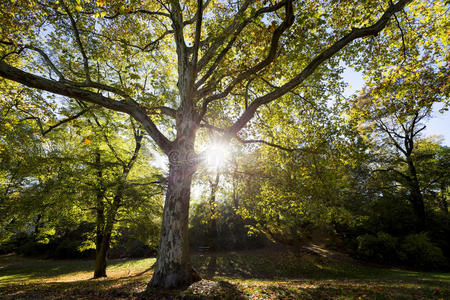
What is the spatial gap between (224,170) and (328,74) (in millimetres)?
5972

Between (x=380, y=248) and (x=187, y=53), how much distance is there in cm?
1848

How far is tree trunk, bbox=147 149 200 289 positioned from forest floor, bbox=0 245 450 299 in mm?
380

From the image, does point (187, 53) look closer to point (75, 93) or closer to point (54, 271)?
point (75, 93)

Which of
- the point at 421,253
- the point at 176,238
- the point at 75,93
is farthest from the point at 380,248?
the point at 75,93

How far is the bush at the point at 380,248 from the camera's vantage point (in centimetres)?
1330

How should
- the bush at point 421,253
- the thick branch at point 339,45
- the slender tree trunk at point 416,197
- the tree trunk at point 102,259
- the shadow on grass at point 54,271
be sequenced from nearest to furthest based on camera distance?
the thick branch at point 339,45 < the tree trunk at point 102,259 < the bush at point 421,253 < the shadow on grass at point 54,271 < the slender tree trunk at point 416,197

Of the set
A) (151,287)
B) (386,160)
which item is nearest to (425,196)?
(386,160)

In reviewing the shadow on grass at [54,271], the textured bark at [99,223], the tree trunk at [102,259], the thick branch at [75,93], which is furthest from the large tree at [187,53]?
the shadow on grass at [54,271]

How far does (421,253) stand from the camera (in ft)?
40.1

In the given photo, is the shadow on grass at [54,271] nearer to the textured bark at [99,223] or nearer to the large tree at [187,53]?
the textured bark at [99,223]

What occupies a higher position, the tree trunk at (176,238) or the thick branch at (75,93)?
the thick branch at (75,93)

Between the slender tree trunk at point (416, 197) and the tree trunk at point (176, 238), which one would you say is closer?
the tree trunk at point (176, 238)

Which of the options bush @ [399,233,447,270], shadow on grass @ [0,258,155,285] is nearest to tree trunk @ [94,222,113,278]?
shadow on grass @ [0,258,155,285]

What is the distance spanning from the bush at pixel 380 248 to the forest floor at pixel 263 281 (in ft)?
4.05
